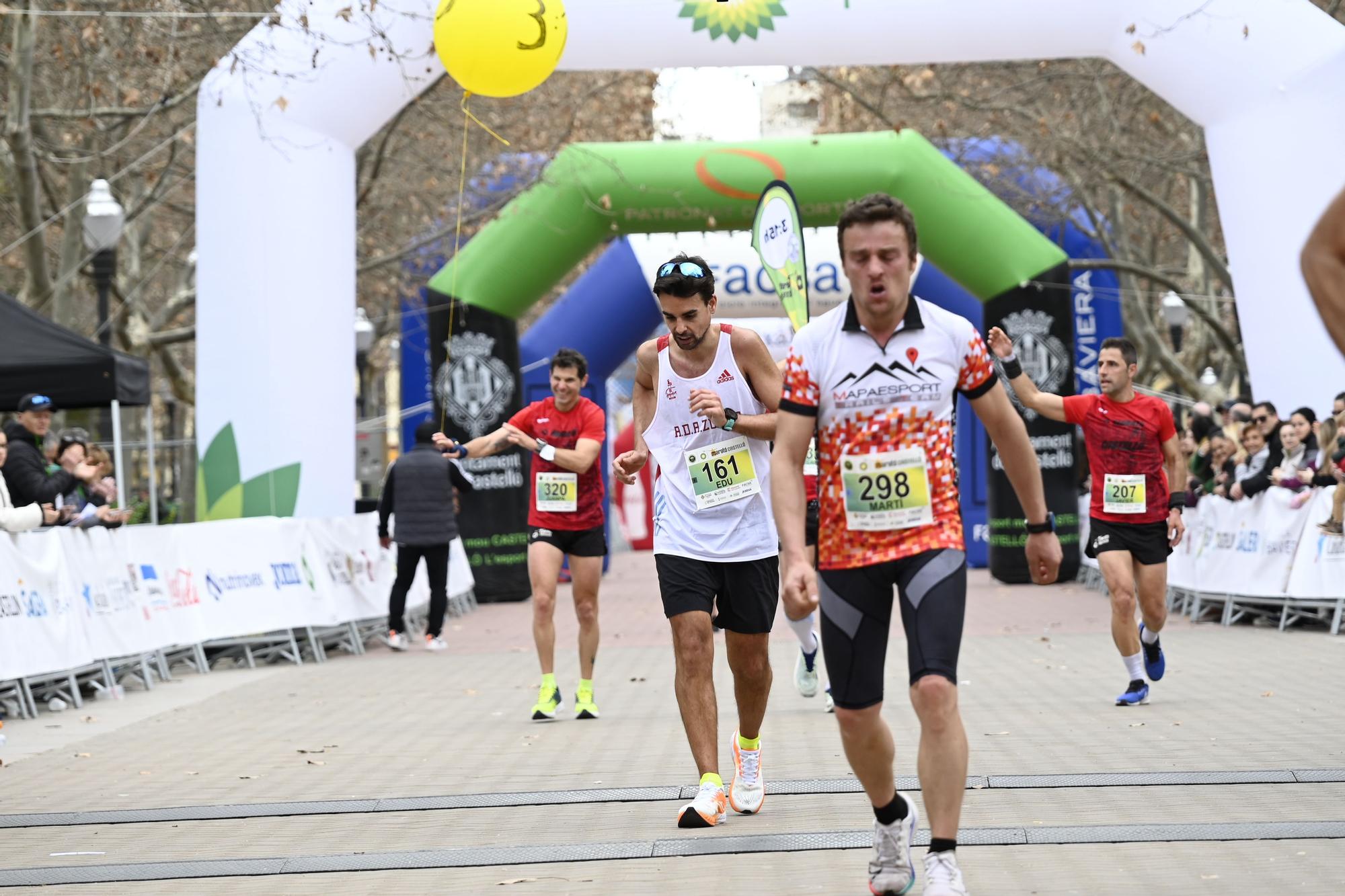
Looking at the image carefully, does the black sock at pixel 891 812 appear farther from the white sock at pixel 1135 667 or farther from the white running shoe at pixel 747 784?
the white sock at pixel 1135 667

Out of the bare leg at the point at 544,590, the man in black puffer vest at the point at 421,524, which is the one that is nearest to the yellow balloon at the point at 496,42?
the bare leg at the point at 544,590

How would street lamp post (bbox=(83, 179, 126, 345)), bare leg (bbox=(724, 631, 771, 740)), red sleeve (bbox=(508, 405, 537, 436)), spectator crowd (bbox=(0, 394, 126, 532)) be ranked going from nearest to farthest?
1. bare leg (bbox=(724, 631, 771, 740))
2. red sleeve (bbox=(508, 405, 537, 436))
3. spectator crowd (bbox=(0, 394, 126, 532))
4. street lamp post (bbox=(83, 179, 126, 345))

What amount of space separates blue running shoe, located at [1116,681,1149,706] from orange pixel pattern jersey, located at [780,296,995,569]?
519 centimetres

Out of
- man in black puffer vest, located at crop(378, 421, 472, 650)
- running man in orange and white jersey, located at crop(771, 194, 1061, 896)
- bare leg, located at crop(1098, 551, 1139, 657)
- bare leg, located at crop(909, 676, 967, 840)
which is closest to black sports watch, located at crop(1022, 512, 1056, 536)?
running man in orange and white jersey, located at crop(771, 194, 1061, 896)

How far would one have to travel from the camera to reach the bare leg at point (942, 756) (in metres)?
4.93

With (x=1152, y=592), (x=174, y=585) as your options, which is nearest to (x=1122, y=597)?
(x=1152, y=592)

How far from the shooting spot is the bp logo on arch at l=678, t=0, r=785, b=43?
51.5 feet

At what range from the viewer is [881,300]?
200 inches

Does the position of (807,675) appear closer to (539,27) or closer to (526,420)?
(526,420)

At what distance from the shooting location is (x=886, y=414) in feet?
16.8

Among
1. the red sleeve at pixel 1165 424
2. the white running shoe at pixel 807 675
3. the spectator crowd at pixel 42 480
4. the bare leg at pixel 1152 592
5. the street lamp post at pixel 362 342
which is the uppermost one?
the street lamp post at pixel 362 342

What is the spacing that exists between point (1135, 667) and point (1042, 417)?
11281 millimetres

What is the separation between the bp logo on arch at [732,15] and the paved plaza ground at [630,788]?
5980 millimetres

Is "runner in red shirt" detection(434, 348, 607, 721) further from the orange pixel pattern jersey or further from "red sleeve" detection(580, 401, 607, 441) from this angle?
the orange pixel pattern jersey
